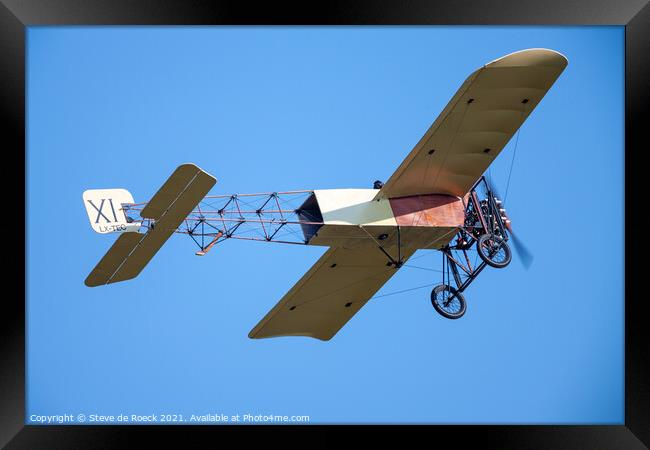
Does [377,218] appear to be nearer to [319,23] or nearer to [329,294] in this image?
[329,294]

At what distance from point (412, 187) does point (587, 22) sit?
390 cm

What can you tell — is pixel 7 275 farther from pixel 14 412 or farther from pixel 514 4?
pixel 514 4

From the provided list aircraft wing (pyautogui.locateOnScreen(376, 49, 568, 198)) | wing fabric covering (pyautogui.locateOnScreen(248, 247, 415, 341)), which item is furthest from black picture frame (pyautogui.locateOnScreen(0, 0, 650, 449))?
wing fabric covering (pyautogui.locateOnScreen(248, 247, 415, 341))

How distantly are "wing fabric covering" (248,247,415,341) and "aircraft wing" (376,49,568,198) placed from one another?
1718 mm

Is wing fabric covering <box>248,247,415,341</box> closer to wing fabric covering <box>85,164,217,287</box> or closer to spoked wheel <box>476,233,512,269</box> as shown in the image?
spoked wheel <box>476,233,512,269</box>

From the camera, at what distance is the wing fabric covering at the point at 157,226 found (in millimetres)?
22500

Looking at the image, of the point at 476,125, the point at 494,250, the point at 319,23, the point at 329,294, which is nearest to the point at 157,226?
the point at 319,23

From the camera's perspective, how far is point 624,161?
Answer: 77.5 ft

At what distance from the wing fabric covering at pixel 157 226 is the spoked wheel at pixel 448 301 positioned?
480 centimetres

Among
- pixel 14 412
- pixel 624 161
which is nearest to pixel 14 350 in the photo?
pixel 14 412

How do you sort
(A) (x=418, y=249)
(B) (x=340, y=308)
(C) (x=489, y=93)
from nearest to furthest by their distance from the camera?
(C) (x=489, y=93) → (A) (x=418, y=249) → (B) (x=340, y=308)

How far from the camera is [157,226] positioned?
23547 millimetres

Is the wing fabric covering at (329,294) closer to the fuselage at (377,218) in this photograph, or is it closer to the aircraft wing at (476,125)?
the fuselage at (377,218)

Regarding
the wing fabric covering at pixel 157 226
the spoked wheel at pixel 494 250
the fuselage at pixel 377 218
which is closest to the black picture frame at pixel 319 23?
the wing fabric covering at pixel 157 226
